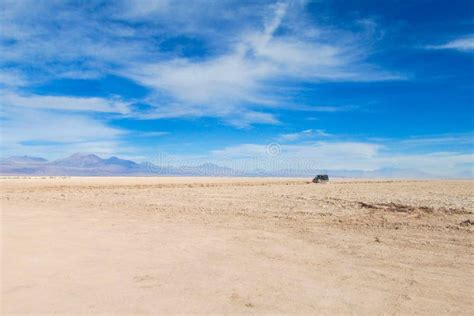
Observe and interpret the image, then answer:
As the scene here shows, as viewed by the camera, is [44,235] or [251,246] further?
[44,235]

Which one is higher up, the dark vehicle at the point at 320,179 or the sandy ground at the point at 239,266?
the dark vehicle at the point at 320,179

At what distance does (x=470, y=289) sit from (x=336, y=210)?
37.7ft

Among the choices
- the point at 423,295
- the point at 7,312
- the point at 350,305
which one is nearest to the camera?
the point at 7,312

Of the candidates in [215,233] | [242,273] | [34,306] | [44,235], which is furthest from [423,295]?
[44,235]

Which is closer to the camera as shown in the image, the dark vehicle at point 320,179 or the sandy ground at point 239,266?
the sandy ground at point 239,266

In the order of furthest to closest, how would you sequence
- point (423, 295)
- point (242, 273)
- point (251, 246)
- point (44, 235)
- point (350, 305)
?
point (44, 235) < point (251, 246) < point (242, 273) < point (423, 295) < point (350, 305)

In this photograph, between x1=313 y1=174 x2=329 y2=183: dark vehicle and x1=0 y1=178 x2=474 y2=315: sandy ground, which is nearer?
x1=0 y1=178 x2=474 y2=315: sandy ground

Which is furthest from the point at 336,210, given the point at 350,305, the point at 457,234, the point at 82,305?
the point at 82,305

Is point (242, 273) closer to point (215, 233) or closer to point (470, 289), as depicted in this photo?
point (470, 289)

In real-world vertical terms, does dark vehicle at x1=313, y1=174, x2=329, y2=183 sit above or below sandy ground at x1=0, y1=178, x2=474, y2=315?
above

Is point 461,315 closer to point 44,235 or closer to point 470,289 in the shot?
point 470,289

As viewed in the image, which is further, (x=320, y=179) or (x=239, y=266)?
(x=320, y=179)

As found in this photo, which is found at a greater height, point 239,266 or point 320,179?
point 320,179

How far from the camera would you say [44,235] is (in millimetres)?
11648
